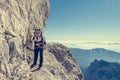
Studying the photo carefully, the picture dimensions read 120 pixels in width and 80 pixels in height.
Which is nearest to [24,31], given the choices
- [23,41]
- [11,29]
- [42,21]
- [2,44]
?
[23,41]

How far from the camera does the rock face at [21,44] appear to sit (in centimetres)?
4022

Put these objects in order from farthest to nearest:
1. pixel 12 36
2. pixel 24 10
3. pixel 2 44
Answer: pixel 24 10 < pixel 12 36 < pixel 2 44

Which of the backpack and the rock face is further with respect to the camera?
the backpack

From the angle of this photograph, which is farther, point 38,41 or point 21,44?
point 38,41

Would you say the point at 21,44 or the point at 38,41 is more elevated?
the point at 38,41

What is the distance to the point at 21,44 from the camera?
44.7 meters

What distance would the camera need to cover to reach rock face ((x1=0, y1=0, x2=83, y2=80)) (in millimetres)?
40219

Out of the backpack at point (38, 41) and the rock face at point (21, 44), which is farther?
the backpack at point (38, 41)

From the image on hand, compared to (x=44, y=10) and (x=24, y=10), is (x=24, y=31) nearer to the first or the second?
(x=24, y=10)

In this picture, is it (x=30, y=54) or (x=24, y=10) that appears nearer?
(x=24, y=10)

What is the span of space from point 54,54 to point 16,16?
20730 millimetres

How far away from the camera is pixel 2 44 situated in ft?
129

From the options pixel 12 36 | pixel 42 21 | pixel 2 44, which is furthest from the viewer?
pixel 42 21

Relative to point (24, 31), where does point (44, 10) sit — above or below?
above
